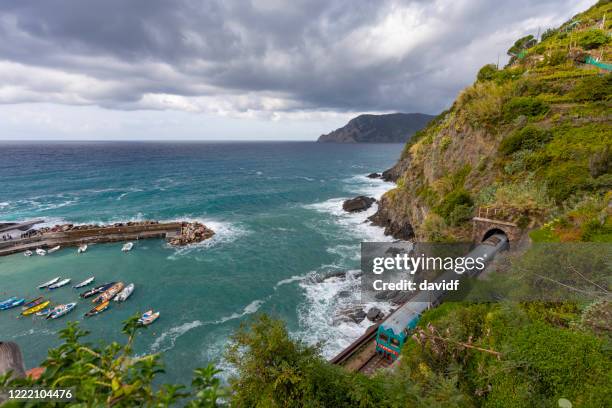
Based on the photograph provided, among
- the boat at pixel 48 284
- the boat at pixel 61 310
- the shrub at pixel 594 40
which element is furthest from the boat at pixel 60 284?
the shrub at pixel 594 40

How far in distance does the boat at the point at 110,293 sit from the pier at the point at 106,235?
1267cm

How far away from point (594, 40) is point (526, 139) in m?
23.5

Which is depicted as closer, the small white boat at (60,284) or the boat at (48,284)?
the small white boat at (60,284)

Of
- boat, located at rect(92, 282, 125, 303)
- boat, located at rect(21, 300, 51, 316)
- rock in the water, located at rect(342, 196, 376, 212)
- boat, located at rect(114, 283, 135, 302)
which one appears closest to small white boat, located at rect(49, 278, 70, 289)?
boat, located at rect(21, 300, 51, 316)

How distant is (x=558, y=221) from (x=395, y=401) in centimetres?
1697

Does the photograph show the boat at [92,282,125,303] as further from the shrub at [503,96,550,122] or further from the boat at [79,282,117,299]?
the shrub at [503,96,550,122]

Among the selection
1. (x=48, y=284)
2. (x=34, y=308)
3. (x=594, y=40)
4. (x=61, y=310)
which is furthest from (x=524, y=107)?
(x=48, y=284)

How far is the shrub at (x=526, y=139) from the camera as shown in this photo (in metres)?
24.3

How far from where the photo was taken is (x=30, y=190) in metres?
78.8

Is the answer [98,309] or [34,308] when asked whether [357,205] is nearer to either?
[98,309]

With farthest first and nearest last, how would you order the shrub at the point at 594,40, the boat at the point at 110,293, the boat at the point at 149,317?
the shrub at the point at 594,40, the boat at the point at 110,293, the boat at the point at 149,317

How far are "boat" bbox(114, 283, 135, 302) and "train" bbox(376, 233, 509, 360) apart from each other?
91.1ft

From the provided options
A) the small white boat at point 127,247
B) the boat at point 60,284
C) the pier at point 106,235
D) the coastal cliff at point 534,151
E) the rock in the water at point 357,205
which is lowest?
the boat at point 60,284

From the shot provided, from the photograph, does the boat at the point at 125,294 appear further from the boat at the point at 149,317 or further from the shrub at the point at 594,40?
the shrub at the point at 594,40
